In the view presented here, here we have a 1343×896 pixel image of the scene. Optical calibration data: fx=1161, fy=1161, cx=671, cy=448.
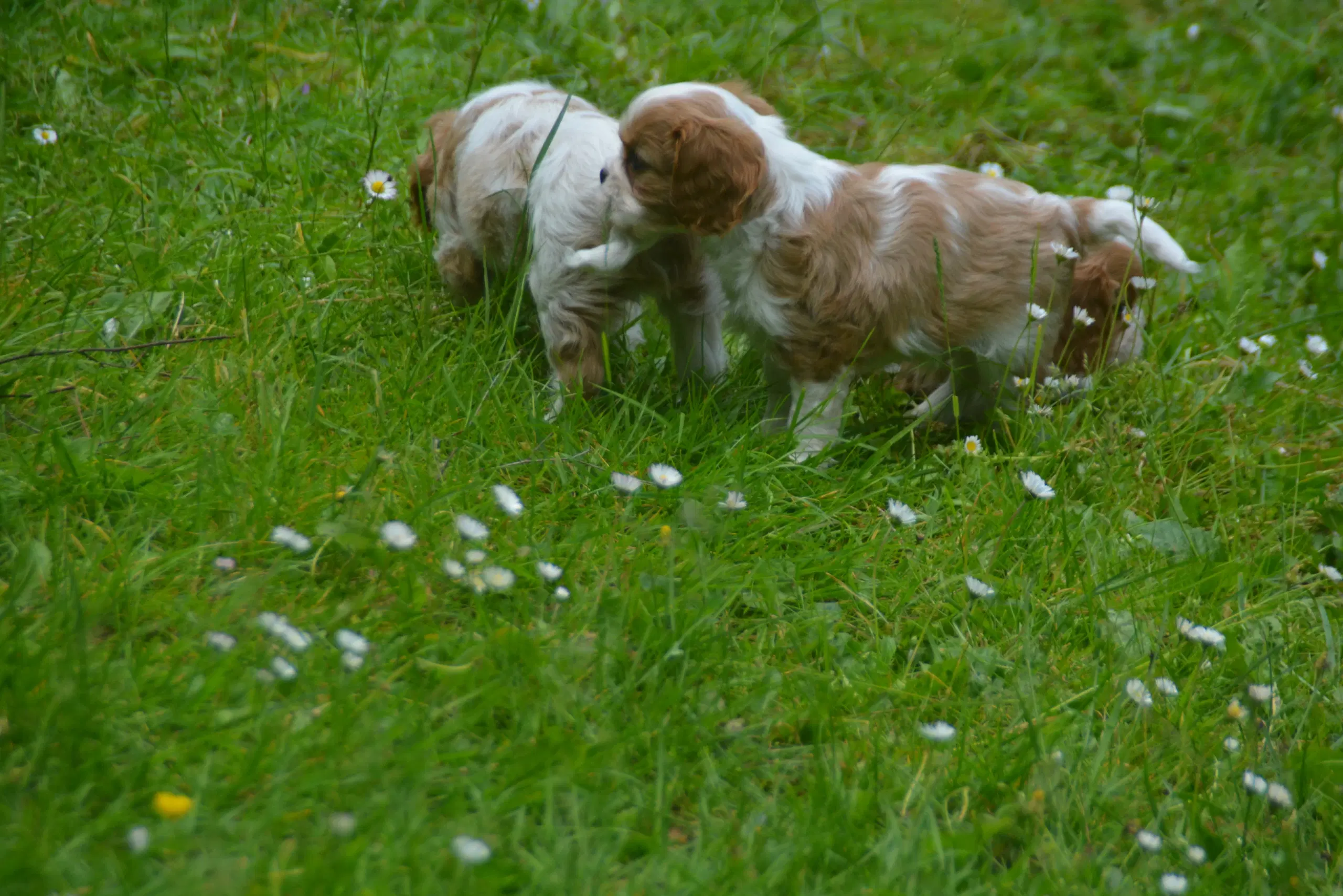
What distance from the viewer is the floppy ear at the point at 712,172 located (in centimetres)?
290

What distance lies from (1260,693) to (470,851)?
1.64 m

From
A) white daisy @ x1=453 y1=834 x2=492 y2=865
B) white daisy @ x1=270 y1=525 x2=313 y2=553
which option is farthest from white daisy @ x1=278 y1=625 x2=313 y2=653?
white daisy @ x1=453 y1=834 x2=492 y2=865

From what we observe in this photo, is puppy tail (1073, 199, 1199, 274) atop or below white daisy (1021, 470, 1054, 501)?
atop

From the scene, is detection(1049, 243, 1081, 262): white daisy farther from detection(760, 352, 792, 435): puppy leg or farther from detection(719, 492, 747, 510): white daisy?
detection(719, 492, 747, 510): white daisy

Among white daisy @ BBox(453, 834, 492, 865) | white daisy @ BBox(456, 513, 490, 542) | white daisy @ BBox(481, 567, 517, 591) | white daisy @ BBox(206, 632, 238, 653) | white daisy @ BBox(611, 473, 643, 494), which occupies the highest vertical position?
white daisy @ BBox(453, 834, 492, 865)

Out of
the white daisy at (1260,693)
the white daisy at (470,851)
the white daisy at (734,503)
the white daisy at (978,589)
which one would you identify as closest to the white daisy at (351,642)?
the white daisy at (470,851)

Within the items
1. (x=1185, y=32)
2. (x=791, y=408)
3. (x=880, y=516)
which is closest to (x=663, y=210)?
(x=791, y=408)

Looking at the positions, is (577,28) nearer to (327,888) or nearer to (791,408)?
(791,408)

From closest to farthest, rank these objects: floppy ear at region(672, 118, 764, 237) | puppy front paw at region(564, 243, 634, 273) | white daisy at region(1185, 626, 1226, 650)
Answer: white daisy at region(1185, 626, 1226, 650), floppy ear at region(672, 118, 764, 237), puppy front paw at region(564, 243, 634, 273)

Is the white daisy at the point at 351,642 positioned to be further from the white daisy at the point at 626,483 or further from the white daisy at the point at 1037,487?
the white daisy at the point at 1037,487

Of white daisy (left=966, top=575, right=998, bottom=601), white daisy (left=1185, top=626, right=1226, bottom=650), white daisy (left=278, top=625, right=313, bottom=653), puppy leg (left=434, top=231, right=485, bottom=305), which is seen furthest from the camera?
puppy leg (left=434, top=231, right=485, bottom=305)

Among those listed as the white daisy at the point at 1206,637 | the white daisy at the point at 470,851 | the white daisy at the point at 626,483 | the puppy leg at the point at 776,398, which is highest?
the white daisy at the point at 1206,637

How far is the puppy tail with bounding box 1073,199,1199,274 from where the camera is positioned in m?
3.29

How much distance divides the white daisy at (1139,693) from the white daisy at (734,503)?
0.90 meters
